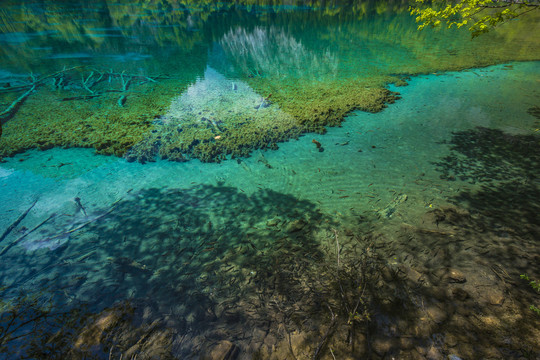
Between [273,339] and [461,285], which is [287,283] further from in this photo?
[461,285]

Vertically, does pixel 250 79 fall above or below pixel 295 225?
above

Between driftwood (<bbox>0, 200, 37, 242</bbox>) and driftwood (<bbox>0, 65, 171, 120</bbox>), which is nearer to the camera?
driftwood (<bbox>0, 200, 37, 242</bbox>)

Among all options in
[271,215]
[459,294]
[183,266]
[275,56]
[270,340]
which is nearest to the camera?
[270,340]

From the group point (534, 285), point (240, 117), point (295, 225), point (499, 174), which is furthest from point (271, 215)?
point (499, 174)

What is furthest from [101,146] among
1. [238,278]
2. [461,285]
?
[461,285]

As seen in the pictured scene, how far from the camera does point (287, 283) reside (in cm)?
386

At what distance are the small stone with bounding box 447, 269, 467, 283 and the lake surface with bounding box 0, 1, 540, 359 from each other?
0.09ft

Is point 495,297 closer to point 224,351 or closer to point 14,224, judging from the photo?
point 224,351

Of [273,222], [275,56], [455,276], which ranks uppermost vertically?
[275,56]

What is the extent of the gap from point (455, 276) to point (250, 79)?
12.2 meters

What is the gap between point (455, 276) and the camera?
3660 millimetres

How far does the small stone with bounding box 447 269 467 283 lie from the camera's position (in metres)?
3.59

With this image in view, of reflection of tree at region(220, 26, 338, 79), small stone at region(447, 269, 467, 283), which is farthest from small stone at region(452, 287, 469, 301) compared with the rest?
reflection of tree at region(220, 26, 338, 79)

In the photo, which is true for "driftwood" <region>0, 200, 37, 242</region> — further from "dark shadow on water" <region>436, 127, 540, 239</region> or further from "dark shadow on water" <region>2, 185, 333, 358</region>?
"dark shadow on water" <region>436, 127, 540, 239</region>
